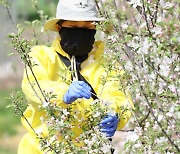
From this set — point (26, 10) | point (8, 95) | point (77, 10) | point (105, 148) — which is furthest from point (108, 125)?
point (26, 10)

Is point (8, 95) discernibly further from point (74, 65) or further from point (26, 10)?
point (74, 65)

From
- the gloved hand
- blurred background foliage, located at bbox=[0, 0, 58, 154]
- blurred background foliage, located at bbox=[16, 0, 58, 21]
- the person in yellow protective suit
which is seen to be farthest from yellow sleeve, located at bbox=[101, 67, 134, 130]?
blurred background foliage, located at bbox=[16, 0, 58, 21]

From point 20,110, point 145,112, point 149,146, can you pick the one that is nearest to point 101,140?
point 149,146

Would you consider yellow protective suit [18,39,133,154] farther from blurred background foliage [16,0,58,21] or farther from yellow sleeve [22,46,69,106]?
blurred background foliage [16,0,58,21]

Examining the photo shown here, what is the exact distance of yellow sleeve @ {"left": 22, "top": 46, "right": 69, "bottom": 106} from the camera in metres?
3.55

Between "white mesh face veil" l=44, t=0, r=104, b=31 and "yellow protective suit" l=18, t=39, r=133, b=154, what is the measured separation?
172mm

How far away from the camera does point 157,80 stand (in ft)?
12.6

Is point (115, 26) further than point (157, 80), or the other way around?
point (157, 80)

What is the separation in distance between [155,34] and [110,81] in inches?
20.0

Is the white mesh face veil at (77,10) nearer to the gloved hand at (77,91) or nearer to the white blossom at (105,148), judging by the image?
the gloved hand at (77,91)

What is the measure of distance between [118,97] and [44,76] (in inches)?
15.8

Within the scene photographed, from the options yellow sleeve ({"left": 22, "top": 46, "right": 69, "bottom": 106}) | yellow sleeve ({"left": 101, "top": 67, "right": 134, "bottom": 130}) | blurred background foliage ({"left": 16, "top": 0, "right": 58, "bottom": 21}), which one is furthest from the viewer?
blurred background foliage ({"left": 16, "top": 0, "right": 58, "bottom": 21})

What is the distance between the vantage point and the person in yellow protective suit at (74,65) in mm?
3684

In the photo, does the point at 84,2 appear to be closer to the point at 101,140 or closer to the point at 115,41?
the point at 115,41
